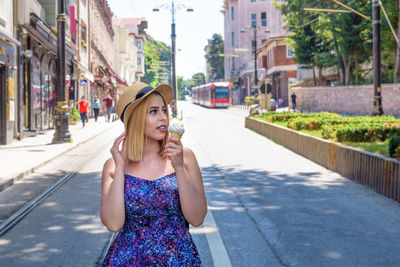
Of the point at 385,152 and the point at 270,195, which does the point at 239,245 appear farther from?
the point at 385,152

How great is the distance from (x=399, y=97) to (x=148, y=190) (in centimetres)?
3079

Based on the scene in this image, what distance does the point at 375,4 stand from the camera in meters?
20.2

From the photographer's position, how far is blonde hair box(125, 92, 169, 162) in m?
2.62

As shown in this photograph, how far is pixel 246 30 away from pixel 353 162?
290ft

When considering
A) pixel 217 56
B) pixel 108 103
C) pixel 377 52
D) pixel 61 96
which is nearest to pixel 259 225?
pixel 61 96

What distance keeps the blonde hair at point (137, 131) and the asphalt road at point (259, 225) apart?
259 cm

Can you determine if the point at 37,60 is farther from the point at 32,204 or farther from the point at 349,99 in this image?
the point at 349,99

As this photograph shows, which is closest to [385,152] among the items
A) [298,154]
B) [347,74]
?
[298,154]

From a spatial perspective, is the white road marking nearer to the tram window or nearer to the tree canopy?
the tree canopy

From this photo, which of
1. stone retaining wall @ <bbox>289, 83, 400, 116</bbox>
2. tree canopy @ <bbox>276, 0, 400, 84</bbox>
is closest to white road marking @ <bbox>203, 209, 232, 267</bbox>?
stone retaining wall @ <bbox>289, 83, 400, 116</bbox>

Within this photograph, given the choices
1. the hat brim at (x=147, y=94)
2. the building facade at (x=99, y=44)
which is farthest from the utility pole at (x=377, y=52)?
the building facade at (x=99, y=44)

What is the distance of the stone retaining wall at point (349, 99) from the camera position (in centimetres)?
3216

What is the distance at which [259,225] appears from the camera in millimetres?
6504

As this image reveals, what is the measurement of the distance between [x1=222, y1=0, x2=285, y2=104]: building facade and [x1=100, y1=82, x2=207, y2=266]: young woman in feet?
263
